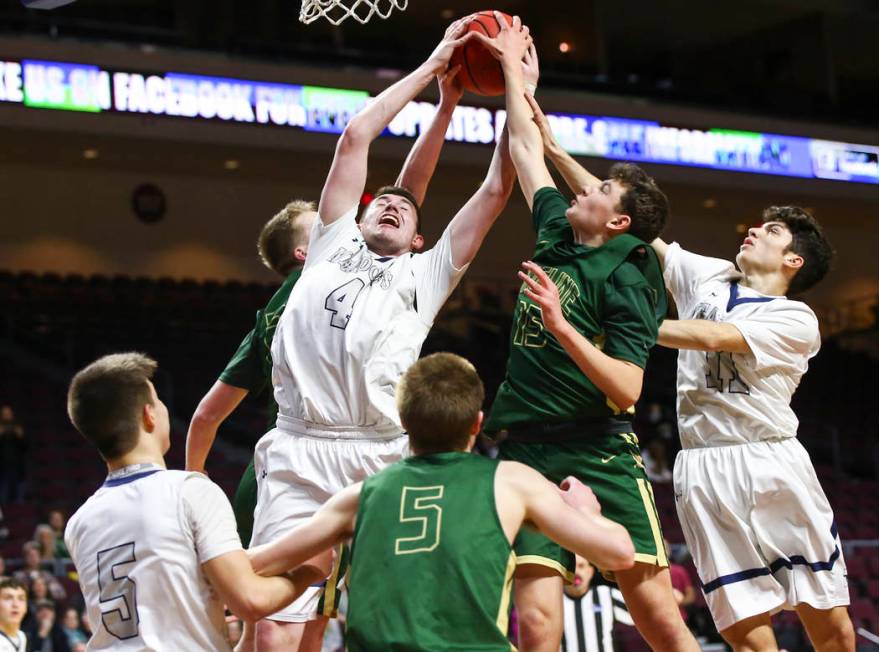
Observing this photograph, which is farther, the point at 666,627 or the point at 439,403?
the point at 666,627

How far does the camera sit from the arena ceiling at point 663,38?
1970cm

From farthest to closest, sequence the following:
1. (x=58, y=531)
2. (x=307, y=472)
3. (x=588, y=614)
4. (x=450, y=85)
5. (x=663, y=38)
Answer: (x=663, y=38) → (x=58, y=531) → (x=588, y=614) → (x=450, y=85) → (x=307, y=472)

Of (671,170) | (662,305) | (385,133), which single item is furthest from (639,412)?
(662,305)

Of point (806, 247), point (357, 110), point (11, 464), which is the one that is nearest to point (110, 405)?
point (806, 247)

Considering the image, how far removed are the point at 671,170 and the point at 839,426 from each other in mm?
5103

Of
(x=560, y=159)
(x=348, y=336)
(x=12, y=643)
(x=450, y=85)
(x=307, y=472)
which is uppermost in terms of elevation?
(x=450, y=85)

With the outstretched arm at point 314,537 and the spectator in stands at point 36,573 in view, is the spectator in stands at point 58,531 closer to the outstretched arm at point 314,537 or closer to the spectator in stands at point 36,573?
the spectator in stands at point 36,573

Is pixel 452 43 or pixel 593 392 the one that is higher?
pixel 452 43

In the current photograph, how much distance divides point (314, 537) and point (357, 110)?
14.4 meters

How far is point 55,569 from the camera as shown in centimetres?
972

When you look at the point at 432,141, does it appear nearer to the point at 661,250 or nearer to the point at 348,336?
the point at 348,336

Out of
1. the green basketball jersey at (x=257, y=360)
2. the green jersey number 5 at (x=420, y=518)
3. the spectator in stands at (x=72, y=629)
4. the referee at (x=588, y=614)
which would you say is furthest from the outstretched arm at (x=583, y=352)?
the spectator in stands at (x=72, y=629)

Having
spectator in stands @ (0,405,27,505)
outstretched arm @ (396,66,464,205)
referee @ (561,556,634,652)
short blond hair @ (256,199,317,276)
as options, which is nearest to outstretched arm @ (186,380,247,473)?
short blond hair @ (256,199,317,276)

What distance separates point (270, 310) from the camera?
16.2ft
